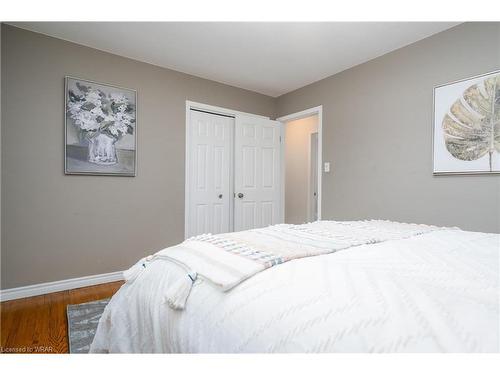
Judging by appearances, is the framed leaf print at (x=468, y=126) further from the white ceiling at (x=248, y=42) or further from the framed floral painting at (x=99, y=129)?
the framed floral painting at (x=99, y=129)

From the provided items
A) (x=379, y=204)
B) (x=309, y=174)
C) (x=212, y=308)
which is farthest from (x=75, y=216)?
(x=309, y=174)

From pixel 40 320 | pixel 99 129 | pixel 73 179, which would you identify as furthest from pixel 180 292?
pixel 99 129

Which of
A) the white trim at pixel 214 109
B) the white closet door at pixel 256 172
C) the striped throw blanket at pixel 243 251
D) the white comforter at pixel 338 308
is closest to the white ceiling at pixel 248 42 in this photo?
the white trim at pixel 214 109

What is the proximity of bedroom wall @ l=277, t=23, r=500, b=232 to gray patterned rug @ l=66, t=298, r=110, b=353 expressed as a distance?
260cm

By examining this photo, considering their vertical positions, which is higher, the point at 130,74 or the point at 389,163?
the point at 130,74

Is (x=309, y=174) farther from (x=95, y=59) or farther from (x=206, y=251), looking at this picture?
(x=206, y=251)

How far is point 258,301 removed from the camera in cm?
70

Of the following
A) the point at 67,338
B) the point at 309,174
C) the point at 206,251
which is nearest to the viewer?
the point at 206,251

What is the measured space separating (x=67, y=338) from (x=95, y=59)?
252cm

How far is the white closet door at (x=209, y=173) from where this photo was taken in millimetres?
3521

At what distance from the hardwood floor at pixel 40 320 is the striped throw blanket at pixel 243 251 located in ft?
3.73

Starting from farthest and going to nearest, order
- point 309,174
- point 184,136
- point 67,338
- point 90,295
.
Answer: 1. point 309,174
2. point 184,136
3. point 90,295
4. point 67,338

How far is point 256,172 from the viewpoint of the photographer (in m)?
4.02

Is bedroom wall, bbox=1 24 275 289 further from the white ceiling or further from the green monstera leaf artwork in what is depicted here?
the green monstera leaf artwork
